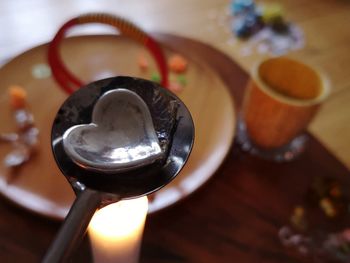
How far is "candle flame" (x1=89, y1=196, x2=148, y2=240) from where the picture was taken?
0.23 metres

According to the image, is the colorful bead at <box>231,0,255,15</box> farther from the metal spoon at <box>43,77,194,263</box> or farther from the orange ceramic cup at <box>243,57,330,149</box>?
the metal spoon at <box>43,77,194,263</box>

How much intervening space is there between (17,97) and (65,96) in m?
0.05

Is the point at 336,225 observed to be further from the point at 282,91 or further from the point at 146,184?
the point at 146,184

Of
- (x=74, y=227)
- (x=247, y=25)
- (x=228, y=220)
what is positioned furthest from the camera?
(x=247, y=25)

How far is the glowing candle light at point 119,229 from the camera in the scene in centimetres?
23

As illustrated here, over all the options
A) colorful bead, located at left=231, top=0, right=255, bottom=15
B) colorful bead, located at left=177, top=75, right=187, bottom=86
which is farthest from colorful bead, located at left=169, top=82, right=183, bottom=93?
colorful bead, located at left=231, top=0, right=255, bottom=15

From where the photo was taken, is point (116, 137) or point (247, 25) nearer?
point (116, 137)

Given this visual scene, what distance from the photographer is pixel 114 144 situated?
0.21 meters

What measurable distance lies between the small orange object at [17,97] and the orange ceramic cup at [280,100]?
0.23 meters

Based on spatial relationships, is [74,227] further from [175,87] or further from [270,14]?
[270,14]

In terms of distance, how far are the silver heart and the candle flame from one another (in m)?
0.04

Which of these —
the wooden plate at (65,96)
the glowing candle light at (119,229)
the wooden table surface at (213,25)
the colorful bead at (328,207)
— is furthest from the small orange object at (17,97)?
the colorful bead at (328,207)

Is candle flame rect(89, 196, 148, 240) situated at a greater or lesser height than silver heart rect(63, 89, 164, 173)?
lesser

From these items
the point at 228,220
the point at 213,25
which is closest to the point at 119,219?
the point at 228,220
